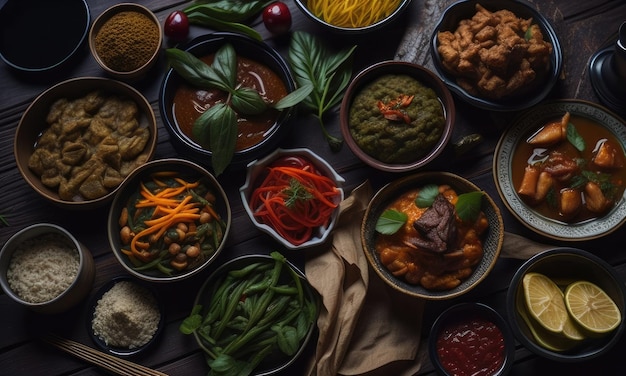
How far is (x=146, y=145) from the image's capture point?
3.40 meters

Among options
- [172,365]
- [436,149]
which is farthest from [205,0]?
[172,365]

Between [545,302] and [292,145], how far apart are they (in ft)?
4.50

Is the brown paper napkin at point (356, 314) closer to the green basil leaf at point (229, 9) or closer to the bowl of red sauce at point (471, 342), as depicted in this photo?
the bowl of red sauce at point (471, 342)

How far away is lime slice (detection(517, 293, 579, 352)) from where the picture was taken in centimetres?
307

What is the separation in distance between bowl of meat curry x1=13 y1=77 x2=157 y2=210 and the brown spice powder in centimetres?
11

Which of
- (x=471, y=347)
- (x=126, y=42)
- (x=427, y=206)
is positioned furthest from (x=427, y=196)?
(x=126, y=42)

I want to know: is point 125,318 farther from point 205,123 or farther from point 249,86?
point 249,86

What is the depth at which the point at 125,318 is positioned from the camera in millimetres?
3240

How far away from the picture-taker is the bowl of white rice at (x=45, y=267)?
3.25 meters

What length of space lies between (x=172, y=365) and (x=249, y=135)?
1141 millimetres

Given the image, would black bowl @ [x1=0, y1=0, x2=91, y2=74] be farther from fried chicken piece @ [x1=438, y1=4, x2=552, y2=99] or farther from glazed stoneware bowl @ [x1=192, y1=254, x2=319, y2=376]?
fried chicken piece @ [x1=438, y1=4, x2=552, y2=99]

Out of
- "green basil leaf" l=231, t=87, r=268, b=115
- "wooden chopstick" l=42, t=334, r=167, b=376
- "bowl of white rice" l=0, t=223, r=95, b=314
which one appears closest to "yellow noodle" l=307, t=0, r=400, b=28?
"green basil leaf" l=231, t=87, r=268, b=115

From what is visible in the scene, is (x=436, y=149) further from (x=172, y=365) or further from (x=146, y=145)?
(x=172, y=365)

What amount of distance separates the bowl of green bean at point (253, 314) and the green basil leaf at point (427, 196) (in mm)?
631
